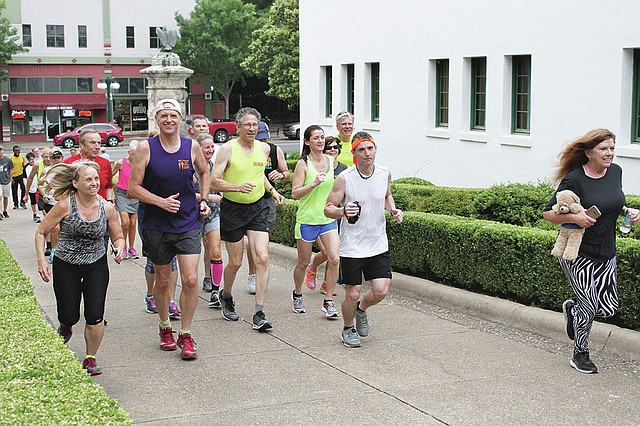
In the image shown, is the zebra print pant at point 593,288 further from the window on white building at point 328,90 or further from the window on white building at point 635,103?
the window on white building at point 328,90

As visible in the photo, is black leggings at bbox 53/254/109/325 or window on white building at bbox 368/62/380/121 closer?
black leggings at bbox 53/254/109/325

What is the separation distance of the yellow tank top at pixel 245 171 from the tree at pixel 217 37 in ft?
162

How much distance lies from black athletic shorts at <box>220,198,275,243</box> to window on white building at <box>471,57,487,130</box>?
9.35 metres

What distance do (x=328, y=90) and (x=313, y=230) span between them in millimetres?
14839

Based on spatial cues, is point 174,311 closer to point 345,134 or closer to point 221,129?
point 345,134

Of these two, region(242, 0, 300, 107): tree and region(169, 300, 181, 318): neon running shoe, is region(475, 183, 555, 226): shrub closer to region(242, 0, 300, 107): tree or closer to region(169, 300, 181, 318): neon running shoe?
region(169, 300, 181, 318): neon running shoe

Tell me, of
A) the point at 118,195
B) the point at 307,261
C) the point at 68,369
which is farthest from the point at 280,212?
the point at 68,369

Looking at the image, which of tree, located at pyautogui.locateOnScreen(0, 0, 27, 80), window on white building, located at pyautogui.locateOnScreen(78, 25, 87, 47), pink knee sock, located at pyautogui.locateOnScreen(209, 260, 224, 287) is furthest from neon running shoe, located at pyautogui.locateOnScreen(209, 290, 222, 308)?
window on white building, located at pyautogui.locateOnScreen(78, 25, 87, 47)

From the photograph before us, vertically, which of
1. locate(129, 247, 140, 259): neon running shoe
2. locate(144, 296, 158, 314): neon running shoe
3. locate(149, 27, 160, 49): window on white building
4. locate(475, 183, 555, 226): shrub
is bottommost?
locate(129, 247, 140, 259): neon running shoe

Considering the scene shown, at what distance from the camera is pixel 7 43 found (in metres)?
54.6

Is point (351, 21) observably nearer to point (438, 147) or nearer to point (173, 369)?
point (438, 147)

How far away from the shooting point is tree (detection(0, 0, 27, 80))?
54.3 m

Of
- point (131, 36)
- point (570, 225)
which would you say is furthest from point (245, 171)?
point (131, 36)

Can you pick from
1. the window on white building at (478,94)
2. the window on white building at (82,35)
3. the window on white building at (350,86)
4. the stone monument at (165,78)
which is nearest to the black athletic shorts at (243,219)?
the window on white building at (478,94)
